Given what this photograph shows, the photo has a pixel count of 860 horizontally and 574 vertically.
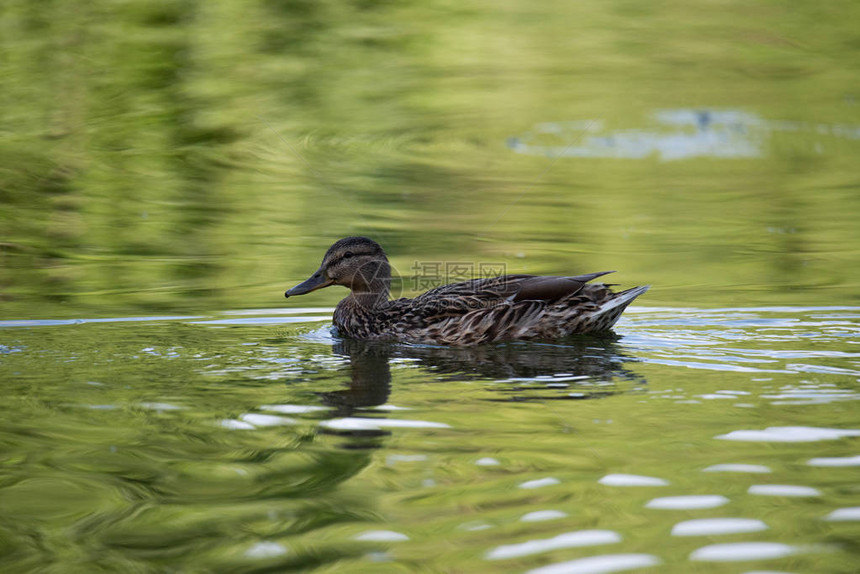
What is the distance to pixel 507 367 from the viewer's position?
7.46 m

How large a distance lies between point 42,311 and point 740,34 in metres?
20.4

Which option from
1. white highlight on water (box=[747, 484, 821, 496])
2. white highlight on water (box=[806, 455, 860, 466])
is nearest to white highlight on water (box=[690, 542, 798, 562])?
white highlight on water (box=[747, 484, 821, 496])

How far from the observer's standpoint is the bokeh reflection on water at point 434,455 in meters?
4.34

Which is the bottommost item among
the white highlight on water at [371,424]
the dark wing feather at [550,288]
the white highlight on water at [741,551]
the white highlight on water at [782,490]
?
the white highlight on water at [741,551]

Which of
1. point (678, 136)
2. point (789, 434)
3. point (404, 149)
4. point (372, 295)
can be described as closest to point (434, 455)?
point (789, 434)

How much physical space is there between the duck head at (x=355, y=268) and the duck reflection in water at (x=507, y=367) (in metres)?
0.77

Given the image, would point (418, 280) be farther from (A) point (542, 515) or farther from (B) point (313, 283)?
(A) point (542, 515)

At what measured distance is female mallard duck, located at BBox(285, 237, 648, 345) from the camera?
27.9 feet

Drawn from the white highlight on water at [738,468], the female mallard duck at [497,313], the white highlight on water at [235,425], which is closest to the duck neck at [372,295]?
the female mallard duck at [497,313]

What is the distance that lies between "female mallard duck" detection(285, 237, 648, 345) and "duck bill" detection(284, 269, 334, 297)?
0.03m

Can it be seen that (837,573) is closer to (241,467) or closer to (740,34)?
(241,467)

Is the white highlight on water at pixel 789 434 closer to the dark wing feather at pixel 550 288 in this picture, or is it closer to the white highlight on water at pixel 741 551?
the white highlight on water at pixel 741 551

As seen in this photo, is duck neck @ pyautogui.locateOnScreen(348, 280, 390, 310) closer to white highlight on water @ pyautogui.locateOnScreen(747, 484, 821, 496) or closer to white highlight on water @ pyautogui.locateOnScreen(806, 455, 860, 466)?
white highlight on water @ pyautogui.locateOnScreen(806, 455, 860, 466)

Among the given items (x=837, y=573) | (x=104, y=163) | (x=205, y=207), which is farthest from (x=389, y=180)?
(x=837, y=573)
